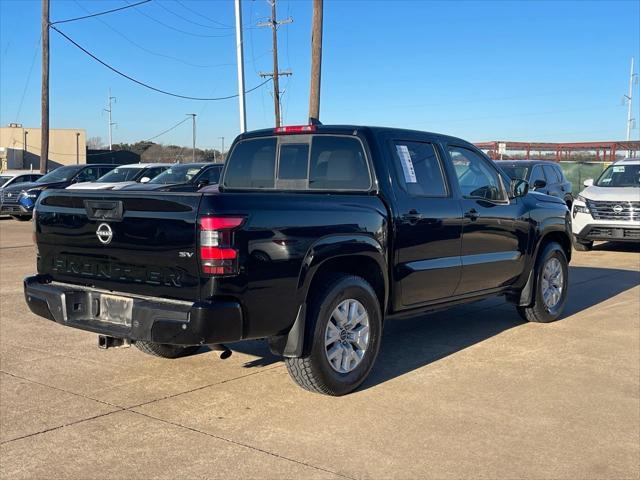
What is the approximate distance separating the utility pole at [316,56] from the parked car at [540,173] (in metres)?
6.37

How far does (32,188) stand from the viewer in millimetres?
20953

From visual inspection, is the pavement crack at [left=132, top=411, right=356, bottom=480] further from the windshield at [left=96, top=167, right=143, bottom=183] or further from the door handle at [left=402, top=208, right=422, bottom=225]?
the windshield at [left=96, top=167, right=143, bottom=183]

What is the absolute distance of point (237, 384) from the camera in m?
5.12

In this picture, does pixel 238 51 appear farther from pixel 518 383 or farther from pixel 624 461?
pixel 624 461

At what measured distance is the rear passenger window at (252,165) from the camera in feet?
19.5

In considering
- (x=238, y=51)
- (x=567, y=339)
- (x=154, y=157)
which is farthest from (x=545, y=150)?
(x=154, y=157)

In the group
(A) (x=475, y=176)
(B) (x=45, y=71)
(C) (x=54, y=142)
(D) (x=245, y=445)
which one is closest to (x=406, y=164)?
(A) (x=475, y=176)

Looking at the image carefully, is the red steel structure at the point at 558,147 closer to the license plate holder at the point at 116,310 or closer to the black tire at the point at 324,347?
the black tire at the point at 324,347

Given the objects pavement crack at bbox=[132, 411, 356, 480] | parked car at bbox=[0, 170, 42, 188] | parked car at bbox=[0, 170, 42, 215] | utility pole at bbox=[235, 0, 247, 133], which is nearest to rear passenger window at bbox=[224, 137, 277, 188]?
pavement crack at bbox=[132, 411, 356, 480]

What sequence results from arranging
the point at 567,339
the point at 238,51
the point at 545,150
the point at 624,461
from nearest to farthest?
the point at 624,461, the point at 567,339, the point at 238,51, the point at 545,150

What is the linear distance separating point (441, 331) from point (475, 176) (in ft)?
5.34

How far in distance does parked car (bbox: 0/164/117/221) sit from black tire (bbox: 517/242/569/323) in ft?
53.3

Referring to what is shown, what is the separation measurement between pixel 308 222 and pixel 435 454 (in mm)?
1643

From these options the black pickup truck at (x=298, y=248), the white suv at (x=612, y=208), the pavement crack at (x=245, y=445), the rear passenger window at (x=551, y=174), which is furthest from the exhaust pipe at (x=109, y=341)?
the rear passenger window at (x=551, y=174)
